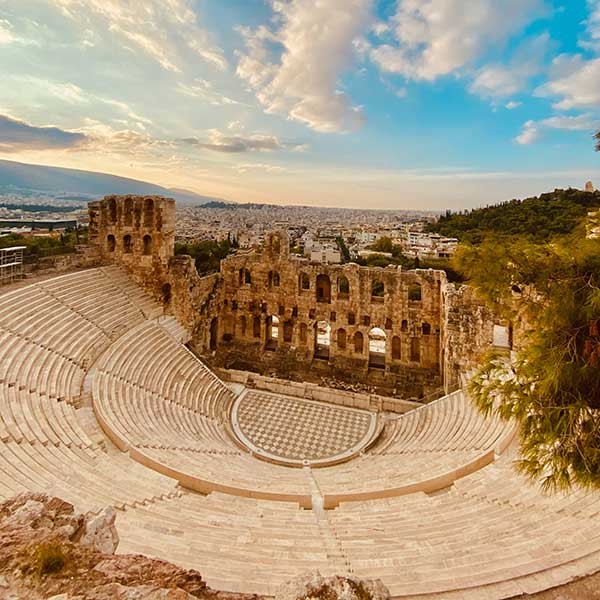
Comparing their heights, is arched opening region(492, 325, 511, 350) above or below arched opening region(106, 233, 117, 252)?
below

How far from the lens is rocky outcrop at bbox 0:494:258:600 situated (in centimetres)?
338

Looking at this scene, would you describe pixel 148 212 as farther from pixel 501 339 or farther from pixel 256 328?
pixel 501 339

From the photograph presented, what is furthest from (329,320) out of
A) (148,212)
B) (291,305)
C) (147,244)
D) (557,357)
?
(557,357)

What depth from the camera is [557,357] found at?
5.32m

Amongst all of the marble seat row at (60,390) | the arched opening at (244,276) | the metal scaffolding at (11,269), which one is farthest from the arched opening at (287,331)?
the metal scaffolding at (11,269)

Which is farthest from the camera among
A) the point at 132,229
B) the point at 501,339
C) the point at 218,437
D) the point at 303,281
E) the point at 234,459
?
the point at 303,281

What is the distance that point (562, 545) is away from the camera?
235 inches

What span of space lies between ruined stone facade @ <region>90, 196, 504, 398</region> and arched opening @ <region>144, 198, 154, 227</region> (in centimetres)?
5

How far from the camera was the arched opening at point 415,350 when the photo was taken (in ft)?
69.7

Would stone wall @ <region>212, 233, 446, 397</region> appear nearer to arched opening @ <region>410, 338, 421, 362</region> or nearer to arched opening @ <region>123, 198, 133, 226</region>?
arched opening @ <region>410, 338, 421, 362</region>

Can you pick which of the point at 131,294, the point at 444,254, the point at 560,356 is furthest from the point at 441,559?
the point at 444,254

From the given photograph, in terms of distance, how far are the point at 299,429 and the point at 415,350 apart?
29.0 feet

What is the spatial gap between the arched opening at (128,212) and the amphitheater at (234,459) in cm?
16

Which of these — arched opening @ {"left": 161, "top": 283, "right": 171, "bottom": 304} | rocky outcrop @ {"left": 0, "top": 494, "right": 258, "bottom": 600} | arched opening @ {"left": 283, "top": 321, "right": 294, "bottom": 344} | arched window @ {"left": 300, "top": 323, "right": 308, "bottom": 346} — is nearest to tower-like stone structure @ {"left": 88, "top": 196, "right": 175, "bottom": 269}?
arched opening @ {"left": 161, "top": 283, "right": 171, "bottom": 304}
